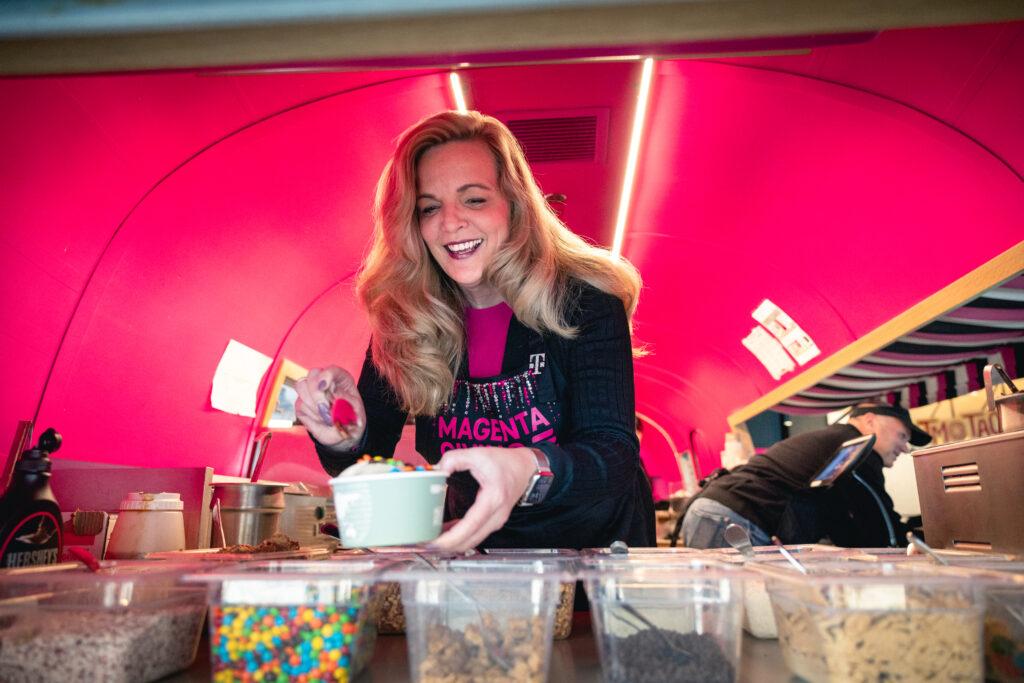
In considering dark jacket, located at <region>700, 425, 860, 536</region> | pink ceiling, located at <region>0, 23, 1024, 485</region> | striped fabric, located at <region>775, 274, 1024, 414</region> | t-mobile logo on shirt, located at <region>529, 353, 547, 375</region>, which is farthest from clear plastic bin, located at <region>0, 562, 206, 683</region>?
dark jacket, located at <region>700, 425, 860, 536</region>

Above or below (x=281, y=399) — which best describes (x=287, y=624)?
below

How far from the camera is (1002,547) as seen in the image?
1.91 metres

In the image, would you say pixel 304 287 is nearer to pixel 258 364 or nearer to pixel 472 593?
pixel 258 364

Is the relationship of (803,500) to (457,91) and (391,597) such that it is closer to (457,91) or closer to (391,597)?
(457,91)

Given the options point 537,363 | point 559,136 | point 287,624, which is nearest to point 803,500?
point 559,136

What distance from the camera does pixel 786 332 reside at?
643 centimetres

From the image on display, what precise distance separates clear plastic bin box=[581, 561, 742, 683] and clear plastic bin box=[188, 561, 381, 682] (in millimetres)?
386

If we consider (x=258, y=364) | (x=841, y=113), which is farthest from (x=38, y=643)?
(x=258, y=364)

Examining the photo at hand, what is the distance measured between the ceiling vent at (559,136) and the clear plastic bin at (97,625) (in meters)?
3.51

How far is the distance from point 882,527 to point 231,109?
14.9 ft

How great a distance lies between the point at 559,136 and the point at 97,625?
12.8ft

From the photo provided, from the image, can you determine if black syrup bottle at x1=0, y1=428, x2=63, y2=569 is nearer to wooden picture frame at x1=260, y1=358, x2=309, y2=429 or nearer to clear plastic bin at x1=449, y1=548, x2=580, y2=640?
clear plastic bin at x1=449, y1=548, x2=580, y2=640

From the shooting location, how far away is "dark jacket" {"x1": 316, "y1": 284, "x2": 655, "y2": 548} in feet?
5.93

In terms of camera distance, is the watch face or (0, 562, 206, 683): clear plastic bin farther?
the watch face
